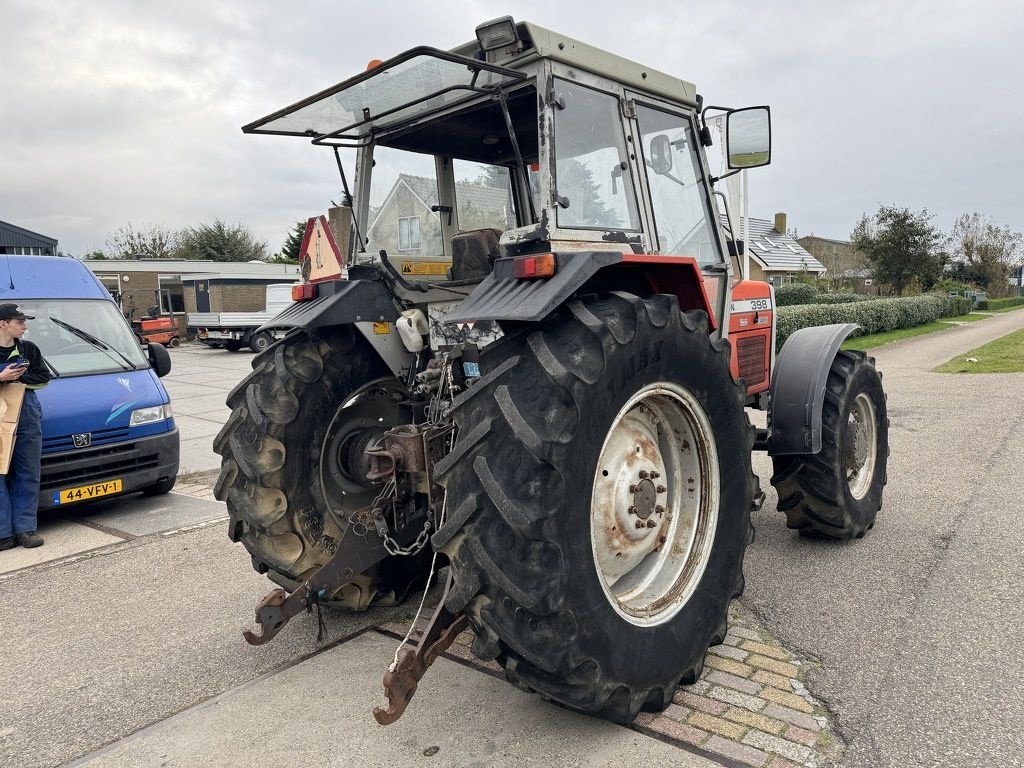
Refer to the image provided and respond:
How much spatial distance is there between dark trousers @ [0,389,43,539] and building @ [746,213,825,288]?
20.7 m

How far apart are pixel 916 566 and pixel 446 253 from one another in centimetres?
333

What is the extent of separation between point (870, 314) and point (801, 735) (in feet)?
71.8

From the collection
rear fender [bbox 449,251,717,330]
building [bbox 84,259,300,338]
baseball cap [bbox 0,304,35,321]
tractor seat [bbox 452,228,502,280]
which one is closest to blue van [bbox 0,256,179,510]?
baseball cap [bbox 0,304,35,321]

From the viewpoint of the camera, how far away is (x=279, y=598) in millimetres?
3164

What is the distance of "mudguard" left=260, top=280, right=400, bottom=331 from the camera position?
347 centimetres

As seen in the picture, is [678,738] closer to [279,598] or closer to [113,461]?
[279,598]

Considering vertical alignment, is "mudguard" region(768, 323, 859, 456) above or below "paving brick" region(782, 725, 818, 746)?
above

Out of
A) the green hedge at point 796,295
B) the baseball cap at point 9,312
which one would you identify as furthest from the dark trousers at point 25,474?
the green hedge at point 796,295

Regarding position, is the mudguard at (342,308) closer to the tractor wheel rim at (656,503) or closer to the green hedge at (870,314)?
the tractor wheel rim at (656,503)

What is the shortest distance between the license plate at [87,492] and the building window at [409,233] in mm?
3871

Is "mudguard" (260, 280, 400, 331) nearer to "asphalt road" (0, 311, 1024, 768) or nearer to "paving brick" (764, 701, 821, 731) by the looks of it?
"asphalt road" (0, 311, 1024, 768)

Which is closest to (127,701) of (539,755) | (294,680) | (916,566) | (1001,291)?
(294,680)

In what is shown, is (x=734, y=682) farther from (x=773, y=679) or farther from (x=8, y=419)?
(x=8, y=419)

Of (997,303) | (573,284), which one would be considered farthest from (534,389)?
(997,303)
